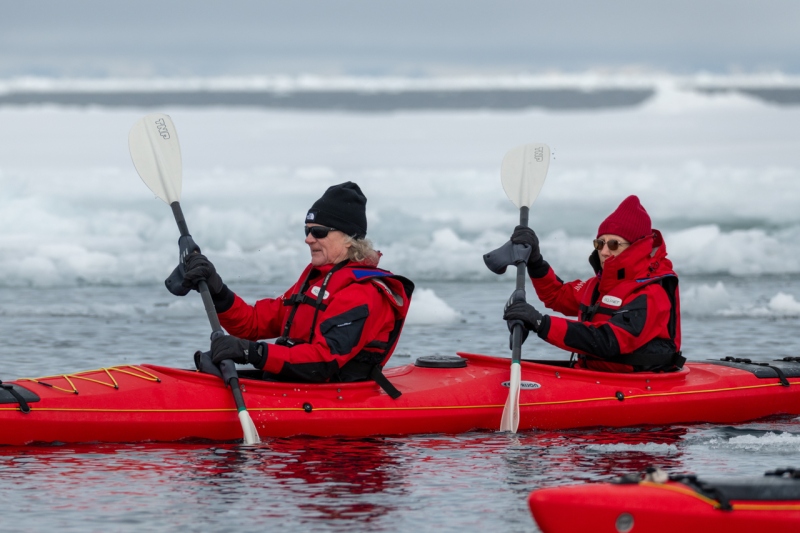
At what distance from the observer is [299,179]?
17.1 meters

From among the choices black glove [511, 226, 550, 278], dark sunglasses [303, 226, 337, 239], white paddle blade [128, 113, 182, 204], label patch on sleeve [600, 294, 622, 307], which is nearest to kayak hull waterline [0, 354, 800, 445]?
label patch on sleeve [600, 294, 622, 307]

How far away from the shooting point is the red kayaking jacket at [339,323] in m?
5.46

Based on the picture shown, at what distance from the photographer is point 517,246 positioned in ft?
20.4

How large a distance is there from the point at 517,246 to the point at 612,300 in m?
0.56

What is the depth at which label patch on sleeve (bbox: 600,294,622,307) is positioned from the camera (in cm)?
591

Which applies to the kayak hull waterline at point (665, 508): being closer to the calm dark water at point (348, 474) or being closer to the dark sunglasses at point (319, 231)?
the calm dark water at point (348, 474)

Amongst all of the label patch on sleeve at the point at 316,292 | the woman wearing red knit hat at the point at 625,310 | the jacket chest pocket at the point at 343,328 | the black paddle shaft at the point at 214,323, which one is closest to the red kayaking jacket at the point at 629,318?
the woman wearing red knit hat at the point at 625,310

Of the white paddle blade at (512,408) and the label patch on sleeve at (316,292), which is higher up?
the label patch on sleeve at (316,292)

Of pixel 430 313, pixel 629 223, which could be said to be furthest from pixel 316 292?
pixel 430 313

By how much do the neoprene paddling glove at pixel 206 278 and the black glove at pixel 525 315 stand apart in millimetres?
1262

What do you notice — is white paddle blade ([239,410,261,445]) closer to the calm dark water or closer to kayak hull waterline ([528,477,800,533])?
the calm dark water

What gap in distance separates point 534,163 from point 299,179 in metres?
10.2

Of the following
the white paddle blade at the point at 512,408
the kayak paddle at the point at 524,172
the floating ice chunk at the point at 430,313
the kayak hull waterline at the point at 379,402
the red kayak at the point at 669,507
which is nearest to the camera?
the red kayak at the point at 669,507

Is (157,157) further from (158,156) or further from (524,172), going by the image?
(524,172)
